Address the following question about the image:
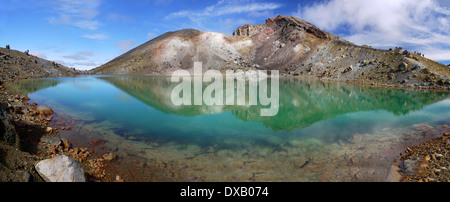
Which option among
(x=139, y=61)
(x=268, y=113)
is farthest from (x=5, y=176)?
(x=139, y=61)

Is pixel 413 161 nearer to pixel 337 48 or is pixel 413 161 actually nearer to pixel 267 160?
pixel 267 160

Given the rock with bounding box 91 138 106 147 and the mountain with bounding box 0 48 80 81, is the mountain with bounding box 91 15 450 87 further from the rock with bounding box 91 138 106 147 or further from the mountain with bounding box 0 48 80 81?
the rock with bounding box 91 138 106 147

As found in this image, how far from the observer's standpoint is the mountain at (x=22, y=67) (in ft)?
146

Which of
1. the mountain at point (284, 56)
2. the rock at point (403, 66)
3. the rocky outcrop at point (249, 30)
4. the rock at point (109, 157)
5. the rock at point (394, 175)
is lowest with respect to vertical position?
the rock at point (394, 175)

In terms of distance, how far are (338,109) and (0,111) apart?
74.5ft

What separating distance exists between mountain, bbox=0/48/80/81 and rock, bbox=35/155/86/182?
47520mm

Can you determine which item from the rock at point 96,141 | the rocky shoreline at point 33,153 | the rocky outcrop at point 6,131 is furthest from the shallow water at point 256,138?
the rocky outcrop at point 6,131

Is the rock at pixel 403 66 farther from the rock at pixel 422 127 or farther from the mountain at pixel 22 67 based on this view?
the mountain at pixel 22 67

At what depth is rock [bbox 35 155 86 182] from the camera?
5.48 metres

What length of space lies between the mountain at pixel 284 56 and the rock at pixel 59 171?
50471mm

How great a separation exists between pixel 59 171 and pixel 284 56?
282 ft

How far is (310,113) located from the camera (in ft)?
61.6

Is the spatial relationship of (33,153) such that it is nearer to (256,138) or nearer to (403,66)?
(256,138)

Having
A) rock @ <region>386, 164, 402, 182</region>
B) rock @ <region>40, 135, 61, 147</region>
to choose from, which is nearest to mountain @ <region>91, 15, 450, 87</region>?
rock @ <region>386, 164, 402, 182</region>
